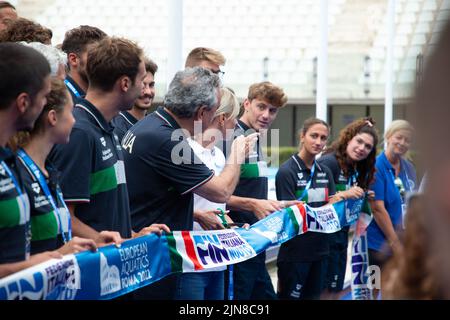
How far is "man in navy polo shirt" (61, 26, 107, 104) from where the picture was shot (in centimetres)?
414

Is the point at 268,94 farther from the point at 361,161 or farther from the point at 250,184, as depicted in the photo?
the point at 361,161

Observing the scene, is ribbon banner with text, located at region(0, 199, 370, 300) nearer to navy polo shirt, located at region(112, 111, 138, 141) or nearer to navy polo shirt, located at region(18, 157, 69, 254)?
navy polo shirt, located at region(18, 157, 69, 254)

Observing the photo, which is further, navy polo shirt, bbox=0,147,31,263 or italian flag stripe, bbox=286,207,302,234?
italian flag stripe, bbox=286,207,302,234

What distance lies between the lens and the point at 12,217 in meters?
2.47

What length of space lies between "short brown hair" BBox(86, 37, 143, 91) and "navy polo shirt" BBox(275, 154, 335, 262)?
2906 millimetres

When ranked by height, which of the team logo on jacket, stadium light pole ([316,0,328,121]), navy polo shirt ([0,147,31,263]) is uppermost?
stadium light pole ([316,0,328,121])

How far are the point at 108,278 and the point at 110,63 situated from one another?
1.02 metres

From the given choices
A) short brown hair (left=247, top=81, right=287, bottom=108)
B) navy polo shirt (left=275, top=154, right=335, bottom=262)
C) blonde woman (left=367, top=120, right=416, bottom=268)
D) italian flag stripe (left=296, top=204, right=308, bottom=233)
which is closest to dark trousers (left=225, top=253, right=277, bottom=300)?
italian flag stripe (left=296, top=204, right=308, bottom=233)

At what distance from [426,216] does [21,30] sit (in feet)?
12.5

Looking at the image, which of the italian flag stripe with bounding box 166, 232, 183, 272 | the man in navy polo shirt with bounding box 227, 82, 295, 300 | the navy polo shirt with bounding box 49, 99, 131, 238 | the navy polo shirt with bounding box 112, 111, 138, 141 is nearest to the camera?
the navy polo shirt with bounding box 49, 99, 131, 238

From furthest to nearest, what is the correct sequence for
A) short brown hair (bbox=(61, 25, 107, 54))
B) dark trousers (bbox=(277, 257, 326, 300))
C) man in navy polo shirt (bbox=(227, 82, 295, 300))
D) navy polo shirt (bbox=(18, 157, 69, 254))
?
1. dark trousers (bbox=(277, 257, 326, 300))
2. man in navy polo shirt (bbox=(227, 82, 295, 300))
3. short brown hair (bbox=(61, 25, 107, 54))
4. navy polo shirt (bbox=(18, 157, 69, 254))

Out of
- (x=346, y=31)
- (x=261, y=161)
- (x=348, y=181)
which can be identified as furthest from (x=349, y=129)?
(x=346, y=31)
